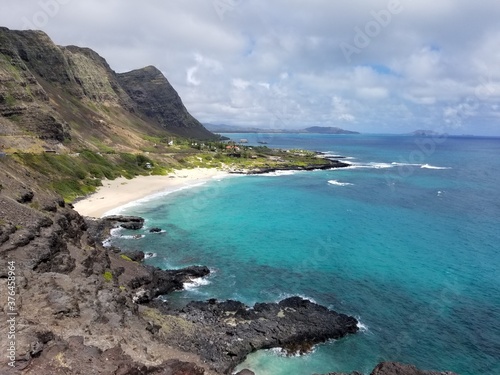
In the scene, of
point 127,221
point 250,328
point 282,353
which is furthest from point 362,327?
point 127,221

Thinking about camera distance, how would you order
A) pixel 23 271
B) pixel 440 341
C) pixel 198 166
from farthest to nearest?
pixel 198 166
pixel 440 341
pixel 23 271

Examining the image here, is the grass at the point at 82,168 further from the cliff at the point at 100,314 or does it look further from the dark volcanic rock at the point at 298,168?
the dark volcanic rock at the point at 298,168

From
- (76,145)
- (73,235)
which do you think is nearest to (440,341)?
(73,235)

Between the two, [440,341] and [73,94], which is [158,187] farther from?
[73,94]

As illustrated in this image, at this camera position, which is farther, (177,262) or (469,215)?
(469,215)

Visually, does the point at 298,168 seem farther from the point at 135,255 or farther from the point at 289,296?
the point at 289,296

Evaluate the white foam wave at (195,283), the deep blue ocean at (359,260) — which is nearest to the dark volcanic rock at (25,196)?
the deep blue ocean at (359,260)

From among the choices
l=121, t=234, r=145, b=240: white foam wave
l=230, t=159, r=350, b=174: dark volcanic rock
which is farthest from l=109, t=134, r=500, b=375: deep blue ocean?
l=230, t=159, r=350, b=174: dark volcanic rock
